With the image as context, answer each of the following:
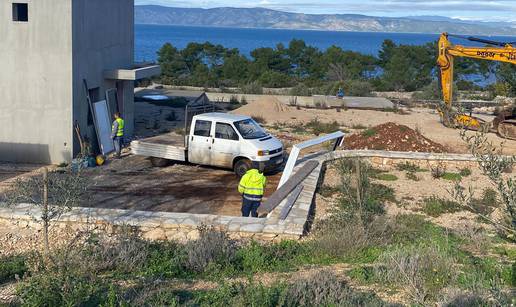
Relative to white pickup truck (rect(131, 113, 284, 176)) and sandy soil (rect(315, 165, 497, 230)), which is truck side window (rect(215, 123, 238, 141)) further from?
sandy soil (rect(315, 165, 497, 230))

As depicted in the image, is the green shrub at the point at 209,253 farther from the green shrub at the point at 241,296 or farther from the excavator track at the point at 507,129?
the excavator track at the point at 507,129

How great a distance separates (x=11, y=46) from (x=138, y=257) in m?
11.7

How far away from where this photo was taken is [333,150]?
66.0 ft

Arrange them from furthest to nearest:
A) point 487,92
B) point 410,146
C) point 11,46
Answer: point 487,92
point 410,146
point 11,46

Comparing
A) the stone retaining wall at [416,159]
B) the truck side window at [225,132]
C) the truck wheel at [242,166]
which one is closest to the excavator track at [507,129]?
the stone retaining wall at [416,159]

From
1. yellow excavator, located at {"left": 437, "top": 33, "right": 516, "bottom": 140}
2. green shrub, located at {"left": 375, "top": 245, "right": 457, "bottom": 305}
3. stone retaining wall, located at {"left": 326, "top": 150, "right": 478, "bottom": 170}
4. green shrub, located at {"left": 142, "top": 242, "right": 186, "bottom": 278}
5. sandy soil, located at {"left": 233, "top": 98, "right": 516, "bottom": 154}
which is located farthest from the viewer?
sandy soil, located at {"left": 233, "top": 98, "right": 516, "bottom": 154}

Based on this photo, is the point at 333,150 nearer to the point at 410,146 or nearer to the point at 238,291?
the point at 410,146

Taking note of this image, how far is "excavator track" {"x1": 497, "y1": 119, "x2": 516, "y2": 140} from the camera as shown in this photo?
1086 inches

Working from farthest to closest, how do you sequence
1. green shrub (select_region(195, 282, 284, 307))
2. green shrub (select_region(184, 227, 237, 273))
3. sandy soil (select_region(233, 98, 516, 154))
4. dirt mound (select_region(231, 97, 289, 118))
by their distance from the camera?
1. dirt mound (select_region(231, 97, 289, 118))
2. sandy soil (select_region(233, 98, 516, 154))
3. green shrub (select_region(184, 227, 237, 273))
4. green shrub (select_region(195, 282, 284, 307))

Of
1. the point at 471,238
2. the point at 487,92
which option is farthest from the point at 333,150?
the point at 487,92

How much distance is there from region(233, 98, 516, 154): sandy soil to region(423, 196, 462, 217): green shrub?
11198mm

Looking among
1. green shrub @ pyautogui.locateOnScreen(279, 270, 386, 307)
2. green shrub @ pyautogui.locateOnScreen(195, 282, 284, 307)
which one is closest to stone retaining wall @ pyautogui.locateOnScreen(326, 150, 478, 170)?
green shrub @ pyautogui.locateOnScreen(279, 270, 386, 307)

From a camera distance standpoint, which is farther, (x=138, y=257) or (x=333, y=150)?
(x=333, y=150)

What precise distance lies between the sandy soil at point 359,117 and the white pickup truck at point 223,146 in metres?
10.6
